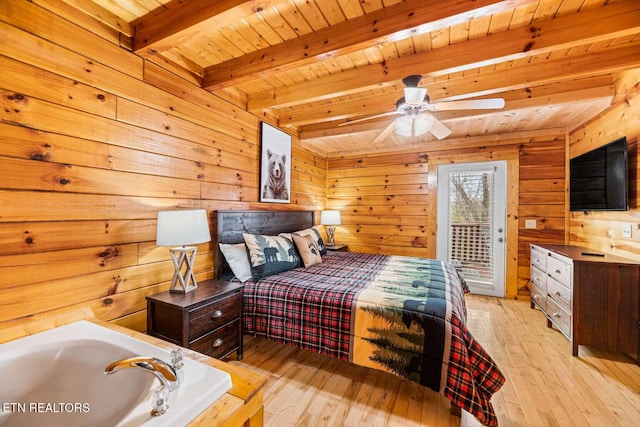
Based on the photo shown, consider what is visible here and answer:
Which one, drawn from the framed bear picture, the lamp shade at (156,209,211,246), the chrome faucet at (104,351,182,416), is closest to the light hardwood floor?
the chrome faucet at (104,351,182,416)

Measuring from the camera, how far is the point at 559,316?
2.50 m

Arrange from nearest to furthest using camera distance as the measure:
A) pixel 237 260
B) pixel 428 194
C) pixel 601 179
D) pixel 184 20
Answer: pixel 184 20, pixel 237 260, pixel 601 179, pixel 428 194

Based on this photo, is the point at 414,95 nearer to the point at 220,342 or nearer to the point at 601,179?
the point at 601,179

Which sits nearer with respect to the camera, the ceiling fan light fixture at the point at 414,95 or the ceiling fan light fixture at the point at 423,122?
the ceiling fan light fixture at the point at 414,95

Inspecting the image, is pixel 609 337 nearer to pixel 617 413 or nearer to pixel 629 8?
pixel 617 413

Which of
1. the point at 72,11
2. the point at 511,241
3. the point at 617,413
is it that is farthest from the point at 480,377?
the point at 72,11

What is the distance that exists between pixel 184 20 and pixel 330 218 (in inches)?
126

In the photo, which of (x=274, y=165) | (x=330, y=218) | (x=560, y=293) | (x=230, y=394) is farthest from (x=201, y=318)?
(x=560, y=293)

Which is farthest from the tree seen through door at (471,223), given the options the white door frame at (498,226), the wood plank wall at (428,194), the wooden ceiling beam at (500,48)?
the wooden ceiling beam at (500,48)

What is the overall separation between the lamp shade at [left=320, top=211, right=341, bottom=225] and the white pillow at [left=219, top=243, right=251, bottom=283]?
2054 mm

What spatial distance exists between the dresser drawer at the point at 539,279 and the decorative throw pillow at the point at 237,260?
3166 mm

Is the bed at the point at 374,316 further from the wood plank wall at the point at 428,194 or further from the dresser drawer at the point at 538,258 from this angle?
the wood plank wall at the point at 428,194

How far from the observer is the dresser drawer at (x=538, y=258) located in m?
2.88

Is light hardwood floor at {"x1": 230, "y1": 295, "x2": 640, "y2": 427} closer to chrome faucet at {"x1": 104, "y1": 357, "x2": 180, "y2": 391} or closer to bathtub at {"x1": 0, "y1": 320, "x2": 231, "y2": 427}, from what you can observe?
bathtub at {"x1": 0, "y1": 320, "x2": 231, "y2": 427}
